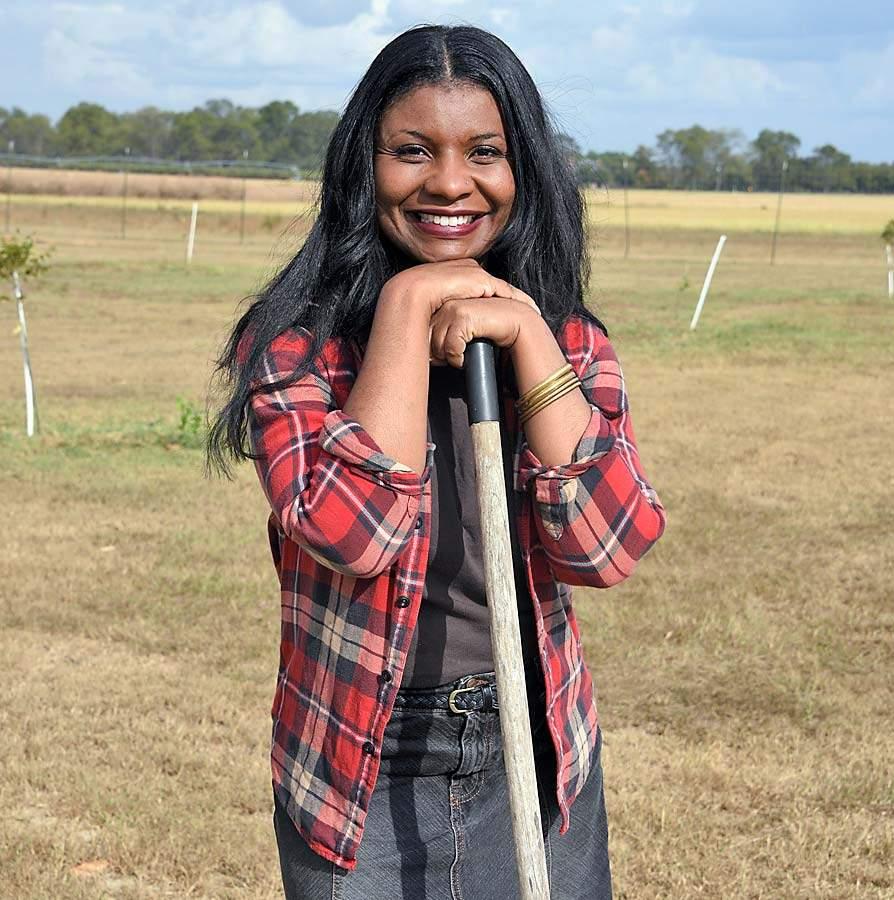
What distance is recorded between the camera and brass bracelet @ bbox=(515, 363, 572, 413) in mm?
1712

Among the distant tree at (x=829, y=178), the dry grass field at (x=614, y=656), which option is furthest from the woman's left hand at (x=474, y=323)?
the distant tree at (x=829, y=178)

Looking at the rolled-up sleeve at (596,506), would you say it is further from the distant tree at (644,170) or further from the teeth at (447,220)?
the distant tree at (644,170)

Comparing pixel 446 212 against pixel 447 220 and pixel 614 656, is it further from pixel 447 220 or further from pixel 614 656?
pixel 614 656

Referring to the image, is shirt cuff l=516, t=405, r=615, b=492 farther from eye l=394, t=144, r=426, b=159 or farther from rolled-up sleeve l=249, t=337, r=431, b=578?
eye l=394, t=144, r=426, b=159

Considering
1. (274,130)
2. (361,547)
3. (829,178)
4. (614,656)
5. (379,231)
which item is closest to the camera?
(361,547)

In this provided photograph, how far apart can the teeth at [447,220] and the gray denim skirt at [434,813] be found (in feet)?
1.99

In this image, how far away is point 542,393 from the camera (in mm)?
1712

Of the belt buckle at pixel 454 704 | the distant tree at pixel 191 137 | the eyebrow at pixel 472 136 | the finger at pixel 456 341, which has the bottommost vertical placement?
the belt buckle at pixel 454 704

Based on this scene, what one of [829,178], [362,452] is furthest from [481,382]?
[829,178]

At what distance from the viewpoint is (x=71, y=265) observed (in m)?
29.4

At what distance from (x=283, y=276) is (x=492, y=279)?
12.1 inches

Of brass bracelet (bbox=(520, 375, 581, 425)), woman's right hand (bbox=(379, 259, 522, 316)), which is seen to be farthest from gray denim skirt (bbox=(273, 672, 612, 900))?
woman's right hand (bbox=(379, 259, 522, 316))

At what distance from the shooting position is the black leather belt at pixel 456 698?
5.94ft

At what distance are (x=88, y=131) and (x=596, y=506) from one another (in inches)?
4131
